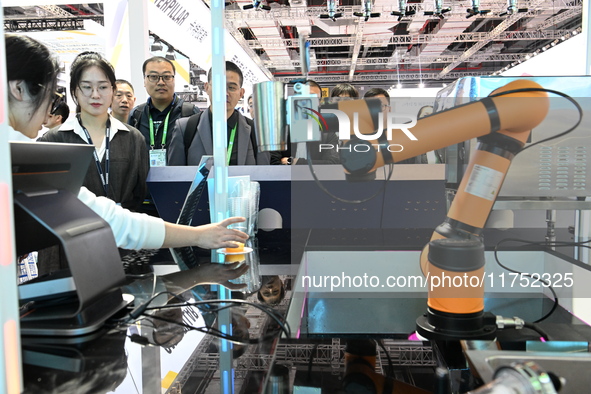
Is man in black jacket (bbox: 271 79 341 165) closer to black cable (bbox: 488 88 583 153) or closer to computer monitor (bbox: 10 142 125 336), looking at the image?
black cable (bbox: 488 88 583 153)

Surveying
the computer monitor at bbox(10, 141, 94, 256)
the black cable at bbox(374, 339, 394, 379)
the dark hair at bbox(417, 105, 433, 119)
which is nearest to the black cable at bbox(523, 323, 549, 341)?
the black cable at bbox(374, 339, 394, 379)

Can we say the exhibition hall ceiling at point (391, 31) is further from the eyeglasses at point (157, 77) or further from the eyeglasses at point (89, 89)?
the eyeglasses at point (89, 89)

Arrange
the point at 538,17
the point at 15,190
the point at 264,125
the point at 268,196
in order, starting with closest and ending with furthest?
the point at 15,190 → the point at 264,125 → the point at 268,196 → the point at 538,17

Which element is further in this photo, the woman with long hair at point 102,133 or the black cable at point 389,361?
the woman with long hair at point 102,133

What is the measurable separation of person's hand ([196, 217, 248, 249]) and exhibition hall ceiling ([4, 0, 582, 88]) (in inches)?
163

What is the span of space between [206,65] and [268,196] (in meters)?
5.09

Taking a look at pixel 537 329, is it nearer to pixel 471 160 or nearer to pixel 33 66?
pixel 471 160

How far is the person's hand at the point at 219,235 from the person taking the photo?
1.30 m

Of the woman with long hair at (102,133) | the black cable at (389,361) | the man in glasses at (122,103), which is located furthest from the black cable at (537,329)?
the man in glasses at (122,103)

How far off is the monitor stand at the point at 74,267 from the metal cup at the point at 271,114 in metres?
0.33

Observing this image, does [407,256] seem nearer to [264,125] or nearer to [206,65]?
[264,125]

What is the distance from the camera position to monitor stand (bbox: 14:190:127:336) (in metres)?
0.73

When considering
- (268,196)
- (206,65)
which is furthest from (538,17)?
(268,196)

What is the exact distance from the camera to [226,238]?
1316mm
